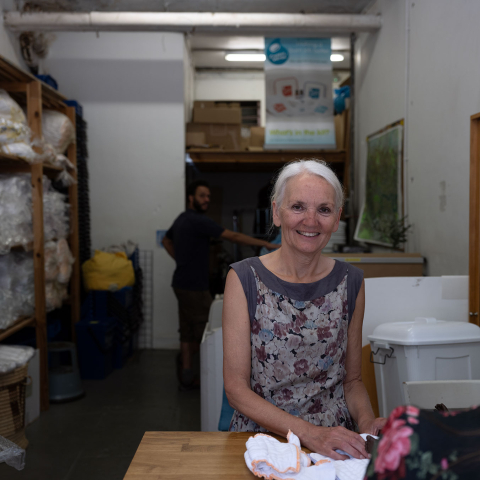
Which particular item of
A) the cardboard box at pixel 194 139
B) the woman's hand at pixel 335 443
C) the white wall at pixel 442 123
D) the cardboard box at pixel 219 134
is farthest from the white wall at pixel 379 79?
the woman's hand at pixel 335 443

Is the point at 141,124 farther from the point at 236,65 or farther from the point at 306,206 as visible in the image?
the point at 306,206

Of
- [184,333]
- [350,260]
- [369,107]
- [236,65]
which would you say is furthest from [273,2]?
[184,333]

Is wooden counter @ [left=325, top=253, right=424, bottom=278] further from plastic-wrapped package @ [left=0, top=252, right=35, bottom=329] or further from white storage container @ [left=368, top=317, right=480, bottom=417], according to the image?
plastic-wrapped package @ [left=0, top=252, right=35, bottom=329]

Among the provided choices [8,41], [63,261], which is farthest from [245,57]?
[63,261]

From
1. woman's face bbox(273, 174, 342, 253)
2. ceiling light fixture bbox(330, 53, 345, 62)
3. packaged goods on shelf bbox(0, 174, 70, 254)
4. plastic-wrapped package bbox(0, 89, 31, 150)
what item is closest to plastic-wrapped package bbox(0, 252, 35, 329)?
packaged goods on shelf bbox(0, 174, 70, 254)

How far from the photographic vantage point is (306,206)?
4.78ft

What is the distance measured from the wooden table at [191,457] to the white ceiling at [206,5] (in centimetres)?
450

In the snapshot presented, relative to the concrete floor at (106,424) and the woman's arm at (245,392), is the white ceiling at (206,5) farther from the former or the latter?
the woman's arm at (245,392)

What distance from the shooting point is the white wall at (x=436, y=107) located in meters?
2.67

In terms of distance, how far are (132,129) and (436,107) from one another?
3.36 m

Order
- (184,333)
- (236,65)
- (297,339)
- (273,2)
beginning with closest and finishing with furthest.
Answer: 1. (297,339)
2. (184,333)
3. (273,2)
4. (236,65)

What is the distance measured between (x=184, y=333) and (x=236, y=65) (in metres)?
4.91

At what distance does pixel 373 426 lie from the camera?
49.9 inches

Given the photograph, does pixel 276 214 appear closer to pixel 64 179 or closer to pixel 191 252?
pixel 191 252
